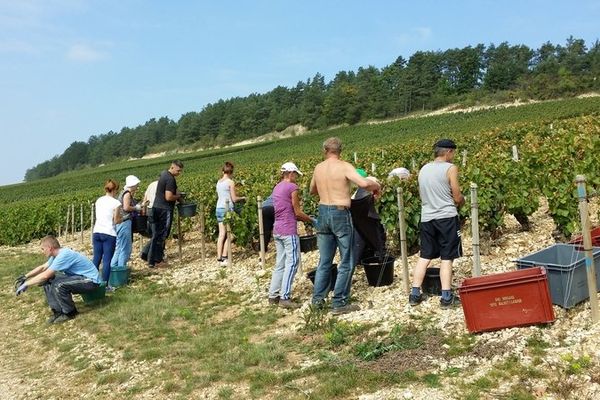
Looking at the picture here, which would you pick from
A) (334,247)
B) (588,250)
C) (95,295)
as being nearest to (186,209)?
(95,295)

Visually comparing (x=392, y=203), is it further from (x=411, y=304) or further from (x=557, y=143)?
(x=557, y=143)

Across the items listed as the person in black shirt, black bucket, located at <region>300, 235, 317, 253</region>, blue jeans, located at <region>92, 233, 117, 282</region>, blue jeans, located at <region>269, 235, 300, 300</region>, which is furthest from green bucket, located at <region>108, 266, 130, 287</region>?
blue jeans, located at <region>269, 235, 300, 300</region>

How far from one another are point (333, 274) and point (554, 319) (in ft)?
9.08

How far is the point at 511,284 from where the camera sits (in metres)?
4.38

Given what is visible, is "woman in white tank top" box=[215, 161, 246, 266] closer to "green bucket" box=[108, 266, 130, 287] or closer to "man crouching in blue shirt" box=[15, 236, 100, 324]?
"green bucket" box=[108, 266, 130, 287]

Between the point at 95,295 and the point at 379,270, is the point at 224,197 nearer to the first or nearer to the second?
the point at 95,295

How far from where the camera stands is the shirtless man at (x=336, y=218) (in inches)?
224

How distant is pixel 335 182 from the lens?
5.69 metres

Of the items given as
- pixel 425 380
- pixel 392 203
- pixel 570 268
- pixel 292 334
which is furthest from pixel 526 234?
pixel 425 380

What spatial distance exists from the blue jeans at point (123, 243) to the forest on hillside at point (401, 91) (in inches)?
2420

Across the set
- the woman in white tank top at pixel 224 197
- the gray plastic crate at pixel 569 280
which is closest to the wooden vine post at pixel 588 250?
the gray plastic crate at pixel 569 280

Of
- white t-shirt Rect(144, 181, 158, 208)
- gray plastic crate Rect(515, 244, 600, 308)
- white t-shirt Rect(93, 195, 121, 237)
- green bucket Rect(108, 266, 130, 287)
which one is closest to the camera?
gray plastic crate Rect(515, 244, 600, 308)

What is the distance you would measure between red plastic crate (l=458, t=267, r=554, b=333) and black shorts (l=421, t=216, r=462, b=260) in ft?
2.52

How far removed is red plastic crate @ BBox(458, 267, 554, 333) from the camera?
4.37m
